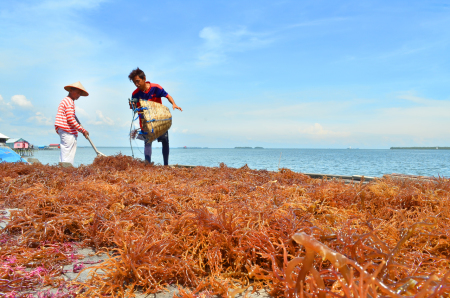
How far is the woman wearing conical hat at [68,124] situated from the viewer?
6316 millimetres

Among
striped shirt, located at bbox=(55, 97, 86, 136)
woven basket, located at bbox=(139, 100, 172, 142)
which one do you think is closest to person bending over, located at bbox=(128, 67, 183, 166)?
woven basket, located at bbox=(139, 100, 172, 142)

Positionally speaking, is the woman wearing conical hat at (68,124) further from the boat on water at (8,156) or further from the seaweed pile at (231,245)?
the boat on water at (8,156)

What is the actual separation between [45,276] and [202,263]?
97cm

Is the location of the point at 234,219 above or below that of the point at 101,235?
above

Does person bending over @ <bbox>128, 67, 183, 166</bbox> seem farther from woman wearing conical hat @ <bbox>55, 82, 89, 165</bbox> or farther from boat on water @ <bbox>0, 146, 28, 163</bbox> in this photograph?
boat on water @ <bbox>0, 146, 28, 163</bbox>

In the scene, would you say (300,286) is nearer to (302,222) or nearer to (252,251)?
(252,251)

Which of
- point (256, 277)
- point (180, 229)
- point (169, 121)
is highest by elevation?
point (169, 121)

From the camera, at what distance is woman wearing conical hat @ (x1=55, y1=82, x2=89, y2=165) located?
6.32 m

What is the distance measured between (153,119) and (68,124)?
2.19m

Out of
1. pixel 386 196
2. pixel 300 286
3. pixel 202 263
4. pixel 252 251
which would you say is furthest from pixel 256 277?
pixel 386 196

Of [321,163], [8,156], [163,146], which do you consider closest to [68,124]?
[163,146]

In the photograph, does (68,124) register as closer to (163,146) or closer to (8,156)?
(163,146)

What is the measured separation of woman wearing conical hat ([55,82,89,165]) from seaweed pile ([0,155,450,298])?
380 cm

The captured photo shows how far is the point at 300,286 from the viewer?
1.07 m
